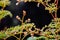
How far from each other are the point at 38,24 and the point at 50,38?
105cm

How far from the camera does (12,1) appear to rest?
2.57m

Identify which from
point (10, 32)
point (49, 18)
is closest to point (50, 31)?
point (10, 32)

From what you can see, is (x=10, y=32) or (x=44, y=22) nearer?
(x=10, y=32)

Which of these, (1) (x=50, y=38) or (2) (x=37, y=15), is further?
(2) (x=37, y=15)

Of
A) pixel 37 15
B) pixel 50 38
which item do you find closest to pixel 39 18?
pixel 37 15

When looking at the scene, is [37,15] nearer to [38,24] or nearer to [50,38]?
[38,24]

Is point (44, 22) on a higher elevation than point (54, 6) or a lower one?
lower

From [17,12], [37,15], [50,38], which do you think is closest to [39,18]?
[37,15]

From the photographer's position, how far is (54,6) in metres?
1.45

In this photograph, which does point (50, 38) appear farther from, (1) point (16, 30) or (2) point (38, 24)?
(2) point (38, 24)

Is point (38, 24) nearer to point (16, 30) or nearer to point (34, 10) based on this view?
point (34, 10)

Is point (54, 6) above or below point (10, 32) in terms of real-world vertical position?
above

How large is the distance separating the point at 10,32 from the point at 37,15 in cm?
110

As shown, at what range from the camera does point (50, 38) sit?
1516mm
